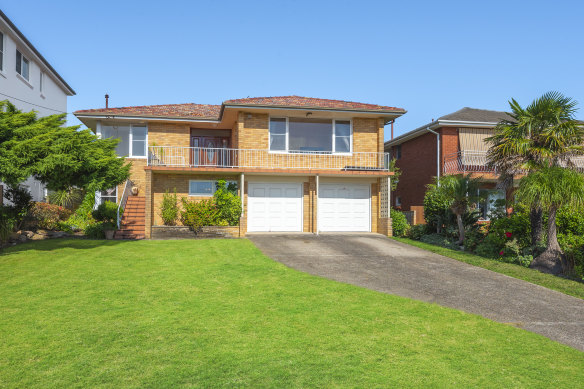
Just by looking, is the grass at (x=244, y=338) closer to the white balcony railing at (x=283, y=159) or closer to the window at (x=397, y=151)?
the white balcony railing at (x=283, y=159)

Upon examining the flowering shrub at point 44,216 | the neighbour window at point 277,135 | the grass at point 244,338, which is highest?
the neighbour window at point 277,135

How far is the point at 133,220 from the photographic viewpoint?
16.9 meters

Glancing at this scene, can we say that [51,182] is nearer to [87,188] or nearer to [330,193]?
[87,188]

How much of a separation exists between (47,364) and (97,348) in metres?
0.54

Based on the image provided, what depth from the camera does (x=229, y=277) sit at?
860 centimetres

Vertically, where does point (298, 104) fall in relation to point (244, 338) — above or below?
above

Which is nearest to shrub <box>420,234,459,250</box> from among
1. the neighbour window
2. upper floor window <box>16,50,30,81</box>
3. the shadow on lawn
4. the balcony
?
the balcony

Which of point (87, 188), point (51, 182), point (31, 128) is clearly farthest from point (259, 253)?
point (31, 128)

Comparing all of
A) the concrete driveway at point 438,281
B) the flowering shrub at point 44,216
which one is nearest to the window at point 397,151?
the concrete driveway at point 438,281

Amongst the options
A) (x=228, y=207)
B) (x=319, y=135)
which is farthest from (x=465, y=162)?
(x=228, y=207)

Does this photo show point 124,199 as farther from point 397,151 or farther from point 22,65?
point 397,151

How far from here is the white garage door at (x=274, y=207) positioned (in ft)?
58.5

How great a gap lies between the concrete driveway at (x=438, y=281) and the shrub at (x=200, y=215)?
2366mm

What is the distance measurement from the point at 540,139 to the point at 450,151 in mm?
9687
